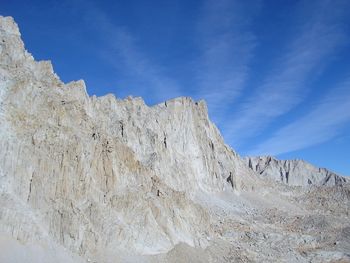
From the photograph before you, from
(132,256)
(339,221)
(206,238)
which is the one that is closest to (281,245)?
(206,238)

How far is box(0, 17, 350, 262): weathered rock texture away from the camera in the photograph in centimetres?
4584

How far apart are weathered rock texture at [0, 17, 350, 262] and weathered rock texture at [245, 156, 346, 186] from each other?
9518 cm

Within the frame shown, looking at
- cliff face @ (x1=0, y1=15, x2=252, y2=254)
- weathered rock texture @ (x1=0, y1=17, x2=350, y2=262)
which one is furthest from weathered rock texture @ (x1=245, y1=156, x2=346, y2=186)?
cliff face @ (x1=0, y1=15, x2=252, y2=254)

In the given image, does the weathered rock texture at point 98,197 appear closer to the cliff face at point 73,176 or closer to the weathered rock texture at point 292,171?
the cliff face at point 73,176

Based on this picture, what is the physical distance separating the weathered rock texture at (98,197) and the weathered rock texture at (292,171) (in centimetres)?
9518

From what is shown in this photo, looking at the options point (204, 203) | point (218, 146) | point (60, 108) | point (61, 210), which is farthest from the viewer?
point (218, 146)

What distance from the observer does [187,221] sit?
205 feet

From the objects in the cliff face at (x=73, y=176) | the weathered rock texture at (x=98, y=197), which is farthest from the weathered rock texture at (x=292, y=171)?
the cliff face at (x=73, y=176)

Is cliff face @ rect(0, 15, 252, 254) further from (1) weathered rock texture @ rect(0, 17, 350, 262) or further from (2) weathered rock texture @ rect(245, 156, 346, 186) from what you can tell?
(2) weathered rock texture @ rect(245, 156, 346, 186)

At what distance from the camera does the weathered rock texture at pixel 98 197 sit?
150 ft

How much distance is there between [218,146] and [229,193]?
58.7ft

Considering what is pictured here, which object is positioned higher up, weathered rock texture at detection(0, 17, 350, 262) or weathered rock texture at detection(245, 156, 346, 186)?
weathered rock texture at detection(245, 156, 346, 186)

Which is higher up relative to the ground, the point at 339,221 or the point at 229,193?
the point at 229,193

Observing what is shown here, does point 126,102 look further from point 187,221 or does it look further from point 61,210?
point 61,210
